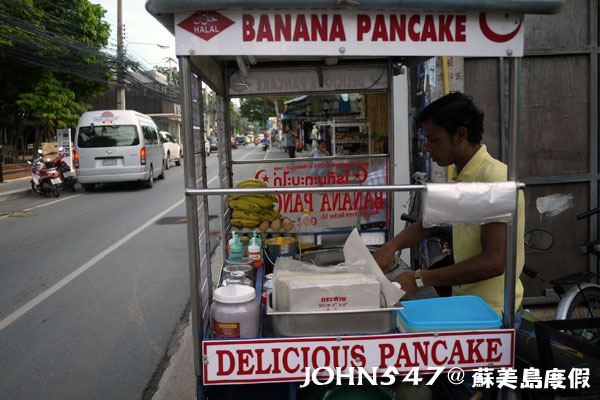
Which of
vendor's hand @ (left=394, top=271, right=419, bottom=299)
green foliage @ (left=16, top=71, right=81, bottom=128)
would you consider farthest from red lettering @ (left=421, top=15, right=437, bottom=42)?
green foliage @ (left=16, top=71, right=81, bottom=128)

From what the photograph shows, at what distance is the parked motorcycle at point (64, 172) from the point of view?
1486 centimetres

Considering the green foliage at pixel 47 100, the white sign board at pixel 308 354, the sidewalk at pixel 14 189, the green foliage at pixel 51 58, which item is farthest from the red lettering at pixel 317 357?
the green foliage at pixel 47 100

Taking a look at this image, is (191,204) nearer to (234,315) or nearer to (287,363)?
(234,315)

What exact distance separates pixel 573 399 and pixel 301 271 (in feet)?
3.61

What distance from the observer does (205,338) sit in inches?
74.4

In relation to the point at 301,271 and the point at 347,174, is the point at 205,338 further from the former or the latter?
the point at 347,174

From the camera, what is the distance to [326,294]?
1773mm

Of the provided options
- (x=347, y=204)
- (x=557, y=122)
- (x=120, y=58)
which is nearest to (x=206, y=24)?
(x=347, y=204)

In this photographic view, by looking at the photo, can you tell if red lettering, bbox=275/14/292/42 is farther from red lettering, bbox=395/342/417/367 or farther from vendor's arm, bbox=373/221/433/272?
vendor's arm, bbox=373/221/433/272

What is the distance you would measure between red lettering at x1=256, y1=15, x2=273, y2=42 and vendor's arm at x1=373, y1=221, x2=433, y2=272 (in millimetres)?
1376

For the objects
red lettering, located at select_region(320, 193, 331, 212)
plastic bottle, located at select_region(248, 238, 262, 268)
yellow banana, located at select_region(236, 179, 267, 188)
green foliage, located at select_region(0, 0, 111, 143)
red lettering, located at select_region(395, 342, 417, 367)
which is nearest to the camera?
red lettering, located at select_region(395, 342, 417, 367)

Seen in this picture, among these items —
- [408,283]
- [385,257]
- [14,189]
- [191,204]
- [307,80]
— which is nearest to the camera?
[191,204]

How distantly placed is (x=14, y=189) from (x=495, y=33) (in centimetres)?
1674

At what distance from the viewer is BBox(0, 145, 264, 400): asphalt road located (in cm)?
373
